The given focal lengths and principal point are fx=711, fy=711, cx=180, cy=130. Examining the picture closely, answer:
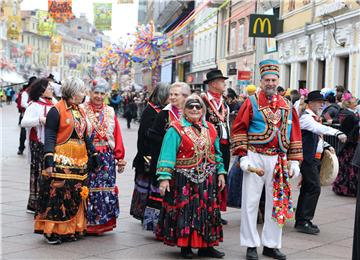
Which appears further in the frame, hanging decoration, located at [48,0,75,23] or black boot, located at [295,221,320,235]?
hanging decoration, located at [48,0,75,23]

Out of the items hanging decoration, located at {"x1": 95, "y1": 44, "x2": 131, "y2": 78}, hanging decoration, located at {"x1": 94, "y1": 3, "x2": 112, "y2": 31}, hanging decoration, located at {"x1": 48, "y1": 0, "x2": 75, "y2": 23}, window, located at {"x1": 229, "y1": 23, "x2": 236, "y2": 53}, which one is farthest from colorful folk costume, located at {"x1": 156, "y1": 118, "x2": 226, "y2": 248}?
hanging decoration, located at {"x1": 95, "y1": 44, "x2": 131, "y2": 78}

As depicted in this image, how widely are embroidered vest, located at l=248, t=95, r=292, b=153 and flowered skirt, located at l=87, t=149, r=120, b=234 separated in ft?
5.91

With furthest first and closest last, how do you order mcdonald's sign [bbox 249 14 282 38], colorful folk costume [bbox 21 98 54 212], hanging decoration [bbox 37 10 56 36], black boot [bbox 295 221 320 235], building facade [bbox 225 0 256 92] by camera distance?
1. hanging decoration [bbox 37 10 56 36]
2. building facade [bbox 225 0 256 92]
3. mcdonald's sign [bbox 249 14 282 38]
4. colorful folk costume [bbox 21 98 54 212]
5. black boot [bbox 295 221 320 235]

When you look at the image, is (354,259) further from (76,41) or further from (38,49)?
(76,41)

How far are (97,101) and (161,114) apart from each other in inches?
32.7

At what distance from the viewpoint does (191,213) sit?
687 cm

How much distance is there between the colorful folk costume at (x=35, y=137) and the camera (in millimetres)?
8844

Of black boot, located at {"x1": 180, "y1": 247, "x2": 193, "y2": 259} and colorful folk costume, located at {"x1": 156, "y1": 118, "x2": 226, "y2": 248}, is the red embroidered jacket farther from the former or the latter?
black boot, located at {"x1": 180, "y1": 247, "x2": 193, "y2": 259}

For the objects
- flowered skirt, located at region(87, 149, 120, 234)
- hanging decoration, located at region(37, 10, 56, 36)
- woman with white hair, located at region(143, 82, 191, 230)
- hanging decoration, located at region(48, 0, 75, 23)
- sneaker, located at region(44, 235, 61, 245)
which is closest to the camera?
sneaker, located at region(44, 235, 61, 245)

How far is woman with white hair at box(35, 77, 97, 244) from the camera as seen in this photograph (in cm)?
752

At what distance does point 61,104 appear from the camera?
25.3 feet

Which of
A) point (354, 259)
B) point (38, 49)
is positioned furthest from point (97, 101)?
point (38, 49)

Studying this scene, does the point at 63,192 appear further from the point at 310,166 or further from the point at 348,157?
the point at 348,157

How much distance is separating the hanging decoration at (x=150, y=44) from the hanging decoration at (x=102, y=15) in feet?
7.22
